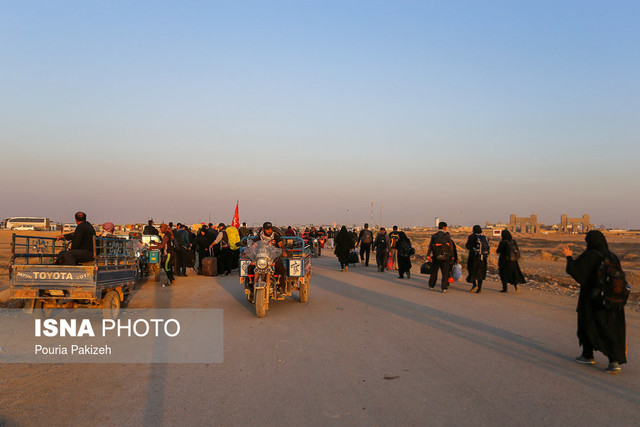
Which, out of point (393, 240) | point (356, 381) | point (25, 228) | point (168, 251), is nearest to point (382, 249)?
point (393, 240)

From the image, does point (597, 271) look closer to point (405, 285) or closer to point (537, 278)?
point (405, 285)

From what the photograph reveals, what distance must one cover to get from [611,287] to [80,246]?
912cm

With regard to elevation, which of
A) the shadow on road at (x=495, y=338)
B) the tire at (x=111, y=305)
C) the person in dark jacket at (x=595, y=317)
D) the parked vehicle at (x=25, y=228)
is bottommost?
the parked vehicle at (x=25, y=228)

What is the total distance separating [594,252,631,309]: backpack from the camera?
6.17 m

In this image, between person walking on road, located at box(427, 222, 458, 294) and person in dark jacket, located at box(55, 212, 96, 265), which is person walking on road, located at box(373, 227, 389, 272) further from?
person in dark jacket, located at box(55, 212, 96, 265)

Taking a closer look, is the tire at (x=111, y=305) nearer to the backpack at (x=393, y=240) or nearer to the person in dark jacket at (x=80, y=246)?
the person in dark jacket at (x=80, y=246)

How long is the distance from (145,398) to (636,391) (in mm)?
5398

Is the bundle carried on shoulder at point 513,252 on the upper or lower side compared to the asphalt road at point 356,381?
upper

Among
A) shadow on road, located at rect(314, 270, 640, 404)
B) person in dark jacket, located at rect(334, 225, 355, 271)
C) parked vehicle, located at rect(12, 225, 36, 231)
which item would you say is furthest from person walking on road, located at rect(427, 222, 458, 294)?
parked vehicle, located at rect(12, 225, 36, 231)

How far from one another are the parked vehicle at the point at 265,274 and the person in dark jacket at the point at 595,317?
571cm

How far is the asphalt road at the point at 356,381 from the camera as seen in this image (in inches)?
184

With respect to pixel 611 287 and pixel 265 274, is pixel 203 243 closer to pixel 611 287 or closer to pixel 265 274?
pixel 265 274

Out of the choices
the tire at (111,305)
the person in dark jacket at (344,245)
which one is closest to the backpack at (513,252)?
the person in dark jacket at (344,245)

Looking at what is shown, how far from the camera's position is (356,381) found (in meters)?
5.76
